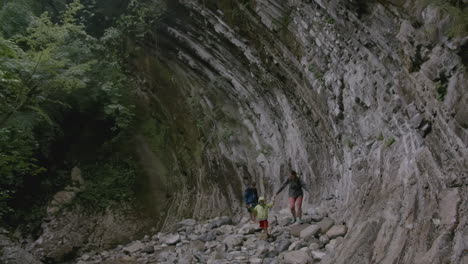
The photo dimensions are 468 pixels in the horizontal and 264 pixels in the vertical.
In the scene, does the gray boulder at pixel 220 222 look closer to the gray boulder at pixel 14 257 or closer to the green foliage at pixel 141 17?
the gray boulder at pixel 14 257

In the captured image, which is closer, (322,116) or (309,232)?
(309,232)

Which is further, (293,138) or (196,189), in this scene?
(196,189)

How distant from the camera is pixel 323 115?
9.05 meters

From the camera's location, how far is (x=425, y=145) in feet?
17.8

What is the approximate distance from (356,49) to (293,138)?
367 centimetres

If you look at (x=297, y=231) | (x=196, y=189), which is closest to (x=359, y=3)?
(x=297, y=231)

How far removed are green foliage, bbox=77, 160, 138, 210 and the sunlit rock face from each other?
68 centimetres

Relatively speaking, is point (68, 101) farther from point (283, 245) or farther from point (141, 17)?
point (283, 245)

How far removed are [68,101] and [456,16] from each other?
517 inches

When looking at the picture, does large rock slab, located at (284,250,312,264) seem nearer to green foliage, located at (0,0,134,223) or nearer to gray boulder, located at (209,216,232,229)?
gray boulder, located at (209,216,232,229)

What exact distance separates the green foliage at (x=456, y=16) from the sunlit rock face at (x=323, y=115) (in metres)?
0.11

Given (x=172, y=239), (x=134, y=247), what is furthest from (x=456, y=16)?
(x=134, y=247)

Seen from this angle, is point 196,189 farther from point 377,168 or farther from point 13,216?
point 377,168

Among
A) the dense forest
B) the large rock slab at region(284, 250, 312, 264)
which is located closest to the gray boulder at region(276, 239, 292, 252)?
the large rock slab at region(284, 250, 312, 264)
